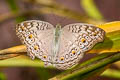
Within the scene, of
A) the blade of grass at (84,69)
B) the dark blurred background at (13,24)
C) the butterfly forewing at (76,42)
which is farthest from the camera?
the dark blurred background at (13,24)

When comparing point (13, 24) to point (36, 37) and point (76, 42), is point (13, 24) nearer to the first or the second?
point (36, 37)

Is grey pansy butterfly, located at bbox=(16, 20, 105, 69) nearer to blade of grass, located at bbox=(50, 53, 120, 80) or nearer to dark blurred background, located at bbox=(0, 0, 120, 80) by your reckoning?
blade of grass, located at bbox=(50, 53, 120, 80)

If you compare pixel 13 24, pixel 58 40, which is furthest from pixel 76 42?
pixel 13 24

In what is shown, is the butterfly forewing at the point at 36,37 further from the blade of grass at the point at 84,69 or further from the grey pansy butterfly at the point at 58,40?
the blade of grass at the point at 84,69

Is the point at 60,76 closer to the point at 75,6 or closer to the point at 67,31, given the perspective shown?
the point at 67,31

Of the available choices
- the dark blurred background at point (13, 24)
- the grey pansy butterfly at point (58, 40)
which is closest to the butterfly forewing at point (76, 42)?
the grey pansy butterfly at point (58, 40)

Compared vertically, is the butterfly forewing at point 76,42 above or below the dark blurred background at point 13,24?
above

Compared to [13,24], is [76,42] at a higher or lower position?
higher

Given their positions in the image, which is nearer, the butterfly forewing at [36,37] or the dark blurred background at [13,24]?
the butterfly forewing at [36,37]

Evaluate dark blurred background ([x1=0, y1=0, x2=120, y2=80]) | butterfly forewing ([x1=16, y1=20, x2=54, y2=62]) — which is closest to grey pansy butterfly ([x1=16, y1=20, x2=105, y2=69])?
butterfly forewing ([x1=16, y1=20, x2=54, y2=62])
